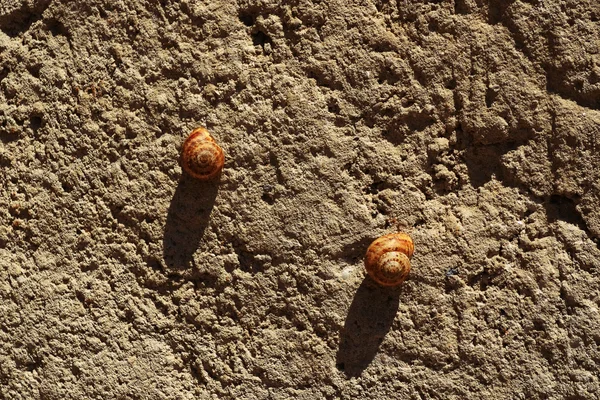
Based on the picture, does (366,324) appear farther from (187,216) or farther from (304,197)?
(187,216)

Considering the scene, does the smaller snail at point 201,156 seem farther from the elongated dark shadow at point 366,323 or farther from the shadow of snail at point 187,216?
the elongated dark shadow at point 366,323

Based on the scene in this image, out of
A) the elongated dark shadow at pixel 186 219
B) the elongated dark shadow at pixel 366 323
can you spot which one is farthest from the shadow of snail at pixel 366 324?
the elongated dark shadow at pixel 186 219

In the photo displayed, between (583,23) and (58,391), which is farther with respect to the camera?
(58,391)

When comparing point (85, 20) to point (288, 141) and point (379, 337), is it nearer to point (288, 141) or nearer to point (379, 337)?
point (288, 141)

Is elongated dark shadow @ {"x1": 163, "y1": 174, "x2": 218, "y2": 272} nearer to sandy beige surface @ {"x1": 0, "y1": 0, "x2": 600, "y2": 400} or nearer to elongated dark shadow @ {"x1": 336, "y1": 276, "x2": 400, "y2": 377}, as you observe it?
sandy beige surface @ {"x1": 0, "y1": 0, "x2": 600, "y2": 400}

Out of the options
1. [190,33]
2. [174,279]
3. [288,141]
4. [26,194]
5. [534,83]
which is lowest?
[174,279]

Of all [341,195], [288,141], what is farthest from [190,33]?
[341,195]

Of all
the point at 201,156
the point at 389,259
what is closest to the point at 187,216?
the point at 201,156
